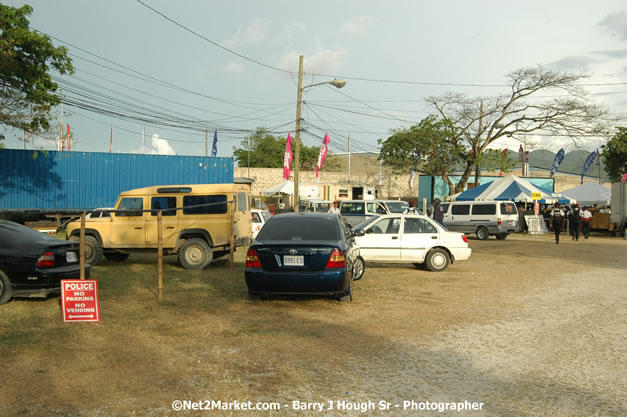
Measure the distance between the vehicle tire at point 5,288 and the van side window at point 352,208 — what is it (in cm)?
1781

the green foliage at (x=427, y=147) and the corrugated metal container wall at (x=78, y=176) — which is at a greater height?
the green foliage at (x=427, y=147)

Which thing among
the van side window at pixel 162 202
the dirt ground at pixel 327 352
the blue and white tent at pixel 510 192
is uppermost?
the blue and white tent at pixel 510 192

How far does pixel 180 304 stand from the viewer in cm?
962

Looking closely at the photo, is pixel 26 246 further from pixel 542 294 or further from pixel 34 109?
pixel 34 109

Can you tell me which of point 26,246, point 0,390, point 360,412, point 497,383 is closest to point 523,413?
A: point 497,383

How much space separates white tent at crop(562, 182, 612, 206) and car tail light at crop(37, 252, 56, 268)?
36.9 m

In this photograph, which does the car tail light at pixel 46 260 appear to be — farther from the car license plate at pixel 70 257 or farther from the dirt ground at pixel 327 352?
the dirt ground at pixel 327 352

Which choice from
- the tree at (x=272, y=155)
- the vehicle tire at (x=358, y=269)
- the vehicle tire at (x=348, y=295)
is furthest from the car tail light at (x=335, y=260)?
the tree at (x=272, y=155)

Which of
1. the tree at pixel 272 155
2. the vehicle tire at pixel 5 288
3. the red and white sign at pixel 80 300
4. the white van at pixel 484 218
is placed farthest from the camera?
the tree at pixel 272 155

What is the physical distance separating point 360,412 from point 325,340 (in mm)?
2504

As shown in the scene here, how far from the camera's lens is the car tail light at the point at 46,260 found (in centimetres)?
902

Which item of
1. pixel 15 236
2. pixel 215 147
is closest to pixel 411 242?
pixel 15 236

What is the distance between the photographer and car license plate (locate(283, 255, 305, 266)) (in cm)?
909

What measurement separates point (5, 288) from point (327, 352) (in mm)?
5677
